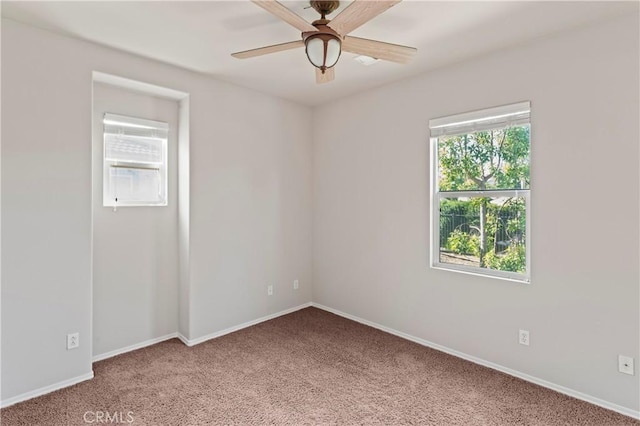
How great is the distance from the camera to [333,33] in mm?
1847

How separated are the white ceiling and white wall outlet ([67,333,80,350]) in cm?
221

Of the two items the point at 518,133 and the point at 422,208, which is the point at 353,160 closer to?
the point at 422,208

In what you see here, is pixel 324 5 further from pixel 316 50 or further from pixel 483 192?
pixel 483 192

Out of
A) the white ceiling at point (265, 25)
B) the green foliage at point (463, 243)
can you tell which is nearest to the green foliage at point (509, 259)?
the green foliage at point (463, 243)

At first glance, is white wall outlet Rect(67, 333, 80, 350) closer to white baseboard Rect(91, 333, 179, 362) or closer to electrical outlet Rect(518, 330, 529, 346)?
white baseboard Rect(91, 333, 179, 362)

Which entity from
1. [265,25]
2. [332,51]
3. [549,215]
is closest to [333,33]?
[332,51]

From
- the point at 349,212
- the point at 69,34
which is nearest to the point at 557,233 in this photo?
the point at 349,212

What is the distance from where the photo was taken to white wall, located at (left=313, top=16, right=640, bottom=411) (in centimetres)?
219

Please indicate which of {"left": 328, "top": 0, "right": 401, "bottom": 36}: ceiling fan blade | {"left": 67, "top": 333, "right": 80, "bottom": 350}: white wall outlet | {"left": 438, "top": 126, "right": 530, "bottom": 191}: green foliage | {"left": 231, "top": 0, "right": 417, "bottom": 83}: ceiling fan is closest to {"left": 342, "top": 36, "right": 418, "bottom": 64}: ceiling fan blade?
{"left": 231, "top": 0, "right": 417, "bottom": 83}: ceiling fan

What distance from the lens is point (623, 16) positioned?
2.16 metres

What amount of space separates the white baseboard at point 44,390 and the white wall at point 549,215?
266 centimetres

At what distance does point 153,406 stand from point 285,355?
3.60 ft

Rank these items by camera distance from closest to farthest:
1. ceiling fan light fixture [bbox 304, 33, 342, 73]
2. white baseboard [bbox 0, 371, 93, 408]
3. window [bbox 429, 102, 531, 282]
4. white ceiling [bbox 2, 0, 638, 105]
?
1. ceiling fan light fixture [bbox 304, 33, 342, 73]
2. white ceiling [bbox 2, 0, 638, 105]
3. white baseboard [bbox 0, 371, 93, 408]
4. window [bbox 429, 102, 531, 282]

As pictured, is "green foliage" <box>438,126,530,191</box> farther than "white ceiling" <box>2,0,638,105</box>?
Yes
